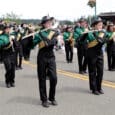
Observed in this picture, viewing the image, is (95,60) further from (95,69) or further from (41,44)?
(41,44)

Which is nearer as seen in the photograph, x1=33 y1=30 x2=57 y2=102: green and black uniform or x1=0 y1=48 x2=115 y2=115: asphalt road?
x1=0 y1=48 x2=115 y2=115: asphalt road

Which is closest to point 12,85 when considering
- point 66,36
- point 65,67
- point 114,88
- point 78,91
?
point 78,91

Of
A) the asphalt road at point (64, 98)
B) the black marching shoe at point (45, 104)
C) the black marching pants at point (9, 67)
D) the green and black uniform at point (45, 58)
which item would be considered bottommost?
the asphalt road at point (64, 98)

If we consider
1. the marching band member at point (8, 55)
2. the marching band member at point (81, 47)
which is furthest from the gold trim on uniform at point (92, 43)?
the marching band member at point (81, 47)

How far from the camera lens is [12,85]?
12.5 metres

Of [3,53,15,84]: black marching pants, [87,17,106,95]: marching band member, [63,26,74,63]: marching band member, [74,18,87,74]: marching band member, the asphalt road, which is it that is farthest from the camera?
[63,26,74,63]: marching band member

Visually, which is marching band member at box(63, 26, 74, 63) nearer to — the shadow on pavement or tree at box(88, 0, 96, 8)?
the shadow on pavement

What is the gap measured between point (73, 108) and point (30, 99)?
1.40 metres


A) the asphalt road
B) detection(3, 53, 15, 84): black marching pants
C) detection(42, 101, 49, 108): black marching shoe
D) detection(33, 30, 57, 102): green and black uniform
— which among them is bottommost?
Result: the asphalt road

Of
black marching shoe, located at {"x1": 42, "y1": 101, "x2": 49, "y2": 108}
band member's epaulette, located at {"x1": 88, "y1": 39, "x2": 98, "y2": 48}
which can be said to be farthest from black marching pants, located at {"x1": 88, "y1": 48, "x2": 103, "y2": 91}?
black marching shoe, located at {"x1": 42, "y1": 101, "x2": 49, "y2": 108}

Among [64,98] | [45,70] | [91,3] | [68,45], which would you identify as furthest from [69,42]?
[91,3]

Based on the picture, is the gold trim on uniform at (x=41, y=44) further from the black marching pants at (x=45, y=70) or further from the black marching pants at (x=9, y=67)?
the black marching pants at (x=9, y=67)

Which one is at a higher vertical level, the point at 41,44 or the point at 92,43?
the point at 41,44

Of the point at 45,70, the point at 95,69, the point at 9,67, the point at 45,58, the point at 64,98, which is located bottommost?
the point at 64,98
